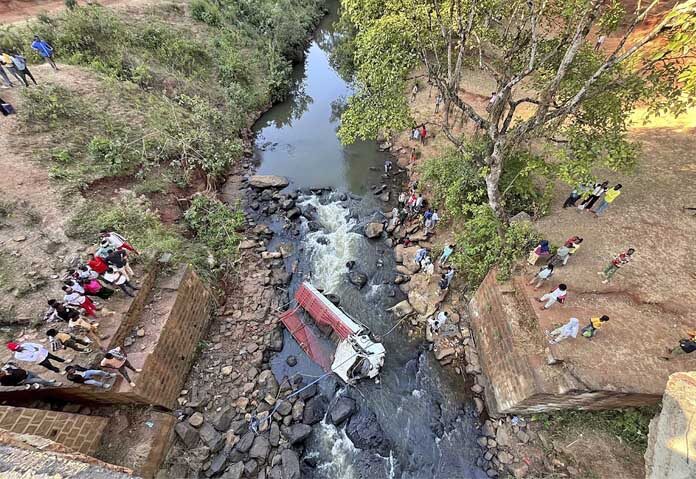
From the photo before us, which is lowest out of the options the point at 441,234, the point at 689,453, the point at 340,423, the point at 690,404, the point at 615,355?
the point at 340,423

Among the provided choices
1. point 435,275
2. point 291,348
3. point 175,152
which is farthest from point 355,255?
point 175,152

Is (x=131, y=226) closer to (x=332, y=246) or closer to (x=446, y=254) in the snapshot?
(x=332, y=246)

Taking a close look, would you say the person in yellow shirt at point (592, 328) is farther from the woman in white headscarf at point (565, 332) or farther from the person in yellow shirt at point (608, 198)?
the person in yellow shirt at point (608, 198)

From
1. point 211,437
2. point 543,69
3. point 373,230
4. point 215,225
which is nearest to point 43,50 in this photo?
point 215,225

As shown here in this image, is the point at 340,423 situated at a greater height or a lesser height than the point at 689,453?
lesser

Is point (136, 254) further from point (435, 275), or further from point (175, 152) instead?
point (435, 275)

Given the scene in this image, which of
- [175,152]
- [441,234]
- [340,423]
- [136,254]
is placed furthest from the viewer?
[175,152]
